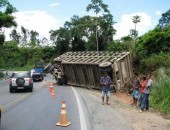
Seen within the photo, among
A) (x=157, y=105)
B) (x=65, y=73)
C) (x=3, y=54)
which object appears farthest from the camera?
(x=3, y=54)

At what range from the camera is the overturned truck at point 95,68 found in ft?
99.7

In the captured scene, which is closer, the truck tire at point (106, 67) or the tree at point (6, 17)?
the truck tire at point (106, 67)

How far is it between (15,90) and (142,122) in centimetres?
1805

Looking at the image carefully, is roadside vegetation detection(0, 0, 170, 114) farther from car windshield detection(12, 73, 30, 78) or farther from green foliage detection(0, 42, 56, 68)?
car windshield detection(12, 73, 30, 78)

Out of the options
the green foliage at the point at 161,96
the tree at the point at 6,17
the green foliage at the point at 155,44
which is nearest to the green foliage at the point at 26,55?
the tree at the point at 6,17

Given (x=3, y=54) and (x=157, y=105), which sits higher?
(x=3, y=54)

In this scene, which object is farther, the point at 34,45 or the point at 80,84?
the point at 34,45

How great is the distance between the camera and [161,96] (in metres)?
20.0

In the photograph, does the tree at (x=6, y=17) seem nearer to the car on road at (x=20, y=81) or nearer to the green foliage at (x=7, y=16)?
the green foliage at (x=7, y=16)

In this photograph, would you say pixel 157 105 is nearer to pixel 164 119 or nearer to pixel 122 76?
pixel 164 119

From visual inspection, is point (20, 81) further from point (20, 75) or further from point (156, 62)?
point (156, 62)

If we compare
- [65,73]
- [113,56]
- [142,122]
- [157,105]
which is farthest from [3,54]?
[142,122]

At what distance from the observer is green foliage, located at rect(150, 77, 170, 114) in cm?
1803

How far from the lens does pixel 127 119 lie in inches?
557
